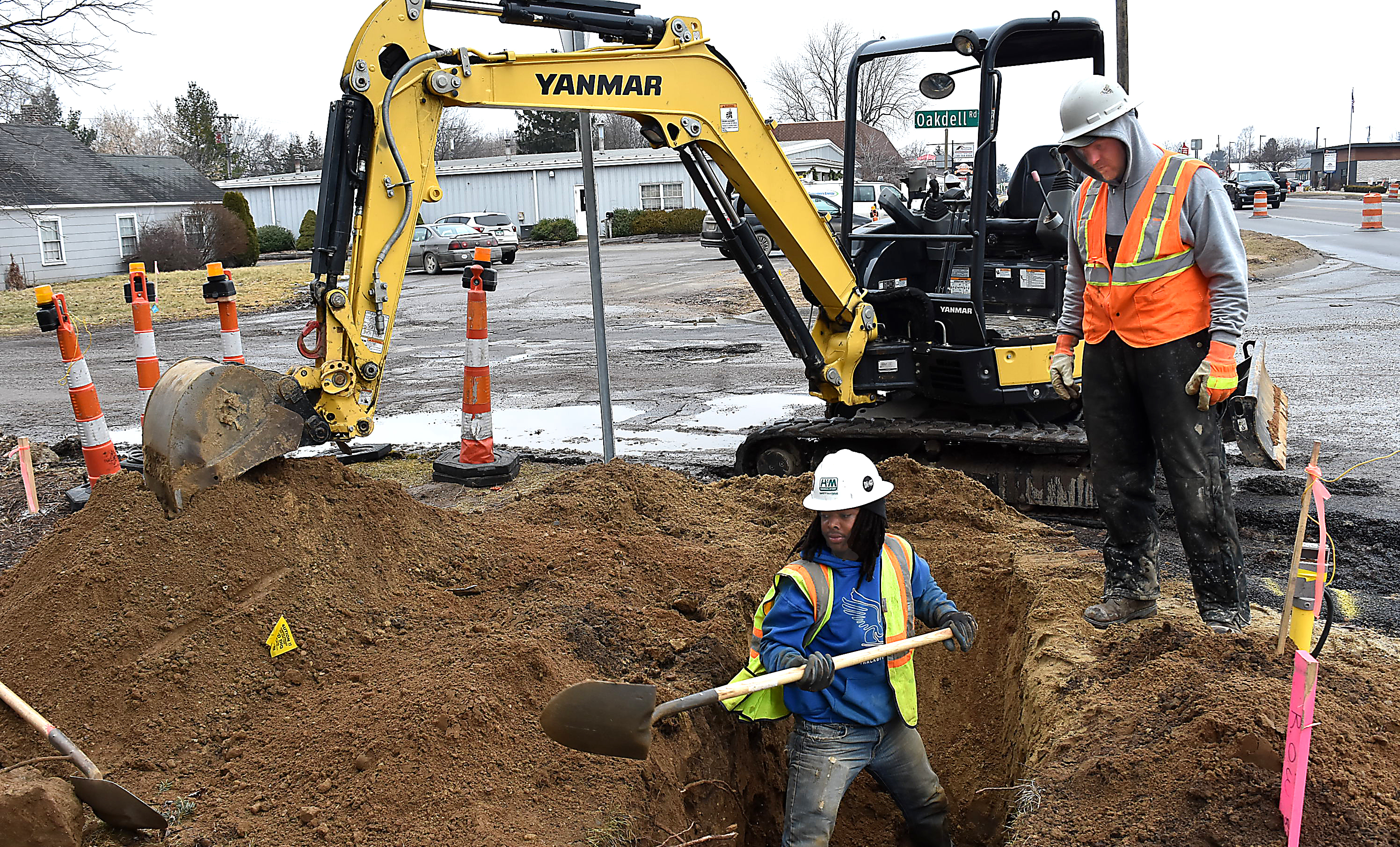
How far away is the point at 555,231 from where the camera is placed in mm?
42094

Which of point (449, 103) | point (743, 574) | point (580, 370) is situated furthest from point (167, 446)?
point (580, 370)

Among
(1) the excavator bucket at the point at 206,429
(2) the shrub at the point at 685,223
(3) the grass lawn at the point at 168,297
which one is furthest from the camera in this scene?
(2) the shrub at the point at 685,223

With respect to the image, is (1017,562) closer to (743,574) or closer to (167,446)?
(743,574)

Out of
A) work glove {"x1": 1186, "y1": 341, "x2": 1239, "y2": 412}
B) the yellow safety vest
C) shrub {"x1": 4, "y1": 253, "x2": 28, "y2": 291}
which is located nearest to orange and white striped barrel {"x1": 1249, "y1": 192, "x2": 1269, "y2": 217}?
work glove {"x1": 1186, "y1": 341, "x2": 1239, "y2": 412}

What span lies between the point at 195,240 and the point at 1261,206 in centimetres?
3747

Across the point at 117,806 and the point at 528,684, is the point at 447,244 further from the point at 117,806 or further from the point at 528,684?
the point at 117,806

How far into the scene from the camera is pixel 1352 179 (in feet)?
241

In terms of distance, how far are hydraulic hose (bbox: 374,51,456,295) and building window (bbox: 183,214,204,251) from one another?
34.5 m

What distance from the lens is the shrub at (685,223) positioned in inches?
1624

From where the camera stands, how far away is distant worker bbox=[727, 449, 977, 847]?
3863 mm

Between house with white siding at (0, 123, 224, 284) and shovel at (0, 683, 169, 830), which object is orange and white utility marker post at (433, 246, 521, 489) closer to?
shovel at (0, 683, 169, 830)

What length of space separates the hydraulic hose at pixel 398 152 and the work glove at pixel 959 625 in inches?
130

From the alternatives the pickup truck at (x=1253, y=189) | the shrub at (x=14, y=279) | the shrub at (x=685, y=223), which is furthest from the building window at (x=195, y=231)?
the pickup truck at (x=1253, y=189)

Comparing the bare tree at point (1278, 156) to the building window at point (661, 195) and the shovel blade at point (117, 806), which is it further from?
the shovel blade at point (117, 806)
